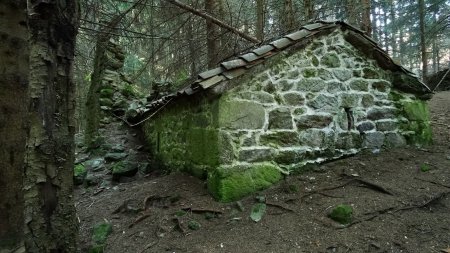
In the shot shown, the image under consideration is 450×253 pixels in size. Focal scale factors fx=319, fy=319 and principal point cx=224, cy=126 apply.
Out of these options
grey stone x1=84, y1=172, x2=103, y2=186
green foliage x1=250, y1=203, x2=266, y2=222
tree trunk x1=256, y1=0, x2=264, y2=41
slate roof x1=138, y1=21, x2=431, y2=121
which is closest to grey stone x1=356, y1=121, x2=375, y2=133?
slate roof x1=138, y1=21, x2=431, y2=121

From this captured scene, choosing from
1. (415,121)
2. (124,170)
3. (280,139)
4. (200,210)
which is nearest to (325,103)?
(280,139)

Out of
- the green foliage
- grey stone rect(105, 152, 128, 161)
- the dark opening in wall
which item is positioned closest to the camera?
the green foliage

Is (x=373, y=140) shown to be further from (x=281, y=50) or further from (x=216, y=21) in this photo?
(x=216, y=21)

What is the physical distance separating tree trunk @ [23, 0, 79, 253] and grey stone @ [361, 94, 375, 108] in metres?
4.41

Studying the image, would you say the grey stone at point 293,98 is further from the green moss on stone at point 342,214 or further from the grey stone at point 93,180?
the grey stone at point 93,180

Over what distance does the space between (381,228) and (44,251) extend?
322 centimetres

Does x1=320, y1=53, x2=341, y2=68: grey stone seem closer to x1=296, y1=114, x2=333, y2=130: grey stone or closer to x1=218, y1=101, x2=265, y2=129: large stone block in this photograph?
x1=296, y1=114, x2=333, y2=130: grey stone

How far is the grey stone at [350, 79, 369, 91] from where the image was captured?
5215 mm

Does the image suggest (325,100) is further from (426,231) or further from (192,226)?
(192,226)

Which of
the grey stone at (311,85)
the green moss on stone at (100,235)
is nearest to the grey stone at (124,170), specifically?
the green moss on stone at (100,235)

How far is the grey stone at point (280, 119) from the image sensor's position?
4.47m

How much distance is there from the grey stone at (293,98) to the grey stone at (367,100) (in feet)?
4.05

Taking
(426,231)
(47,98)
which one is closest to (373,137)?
(426,231)

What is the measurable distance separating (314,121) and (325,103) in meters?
0.36
